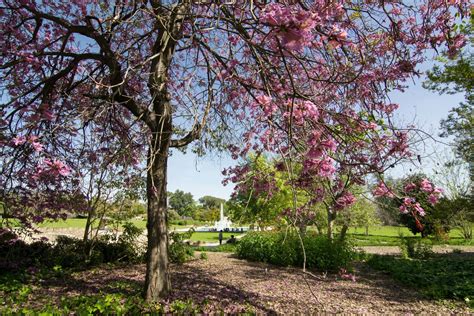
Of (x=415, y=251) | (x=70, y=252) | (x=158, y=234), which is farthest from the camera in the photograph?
(x=415, y=251)

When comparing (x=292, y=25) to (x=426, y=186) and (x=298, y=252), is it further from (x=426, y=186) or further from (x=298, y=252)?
(x=298, y=252)

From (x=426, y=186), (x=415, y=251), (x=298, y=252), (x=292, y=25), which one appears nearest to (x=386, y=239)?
(x=415, y=251)

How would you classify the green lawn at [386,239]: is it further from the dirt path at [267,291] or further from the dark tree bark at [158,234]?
the dark tree bark at [158,234]

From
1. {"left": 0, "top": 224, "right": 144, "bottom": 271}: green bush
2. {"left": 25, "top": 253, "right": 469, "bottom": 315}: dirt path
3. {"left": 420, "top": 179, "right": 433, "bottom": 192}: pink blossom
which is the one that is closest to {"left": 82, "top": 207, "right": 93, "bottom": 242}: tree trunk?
{"left": 0, "top": 224, "right": 144, "bottom": 271}: green bush

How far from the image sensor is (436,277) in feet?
24.3

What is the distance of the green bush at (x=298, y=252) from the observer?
29.0 ft

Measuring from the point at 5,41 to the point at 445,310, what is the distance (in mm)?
8755

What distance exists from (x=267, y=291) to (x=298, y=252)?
3924mm

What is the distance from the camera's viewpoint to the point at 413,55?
4.54m

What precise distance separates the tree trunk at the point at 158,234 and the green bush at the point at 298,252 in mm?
4310

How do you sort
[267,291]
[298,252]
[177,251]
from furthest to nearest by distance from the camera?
[298,252]
[177,251]
[267,291]

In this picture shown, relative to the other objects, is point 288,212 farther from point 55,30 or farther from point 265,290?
point 55,30

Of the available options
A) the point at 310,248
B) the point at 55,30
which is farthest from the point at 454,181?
the point at 55,30

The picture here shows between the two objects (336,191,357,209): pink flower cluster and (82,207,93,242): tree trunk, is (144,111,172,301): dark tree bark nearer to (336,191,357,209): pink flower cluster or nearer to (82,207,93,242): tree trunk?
(336,191,357,209): pink flower cluster
